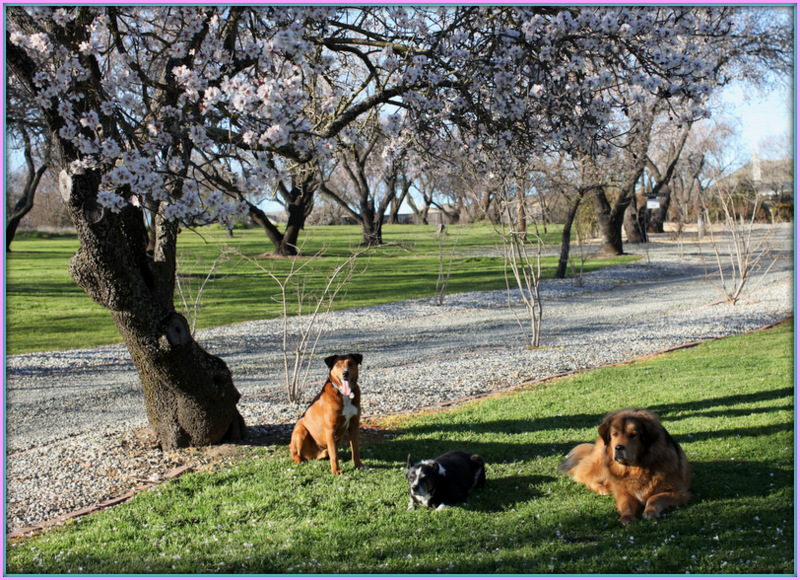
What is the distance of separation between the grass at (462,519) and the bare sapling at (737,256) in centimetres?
814

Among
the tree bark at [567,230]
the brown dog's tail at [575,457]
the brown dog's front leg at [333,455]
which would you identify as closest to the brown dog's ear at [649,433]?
the brown dog's tail at [575,457]

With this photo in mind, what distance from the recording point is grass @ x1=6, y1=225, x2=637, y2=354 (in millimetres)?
13180

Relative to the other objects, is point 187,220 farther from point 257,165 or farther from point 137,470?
point 137,470

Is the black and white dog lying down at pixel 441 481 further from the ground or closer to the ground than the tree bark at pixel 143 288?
closer to the ground

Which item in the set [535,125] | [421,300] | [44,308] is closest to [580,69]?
[535,125]

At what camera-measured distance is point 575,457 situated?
4949 millimetres

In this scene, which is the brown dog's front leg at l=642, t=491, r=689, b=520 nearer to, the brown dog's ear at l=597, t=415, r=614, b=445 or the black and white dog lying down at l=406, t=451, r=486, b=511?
the brown dog's ear at l=597, t=415, r=614, b=445

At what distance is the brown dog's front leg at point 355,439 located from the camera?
5.23 m

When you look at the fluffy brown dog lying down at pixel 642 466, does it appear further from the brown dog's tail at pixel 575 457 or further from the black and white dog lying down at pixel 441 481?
the black and white dog lying down at pixel 441 481

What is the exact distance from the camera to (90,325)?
48.6ft

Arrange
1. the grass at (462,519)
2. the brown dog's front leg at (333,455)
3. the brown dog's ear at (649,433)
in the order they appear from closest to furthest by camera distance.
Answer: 1. the grass at (462,519)
2. the brown dog's ear at (649,433)
3. the brown dog's front leg at (333,455)

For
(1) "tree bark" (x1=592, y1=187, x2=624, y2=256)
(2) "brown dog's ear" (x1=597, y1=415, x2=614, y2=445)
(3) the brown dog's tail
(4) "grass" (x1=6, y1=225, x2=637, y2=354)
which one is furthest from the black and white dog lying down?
(1) "tree bark" (x1=592, y1=187, x2=624, y2=256)

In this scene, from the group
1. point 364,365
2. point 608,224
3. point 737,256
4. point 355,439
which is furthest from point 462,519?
point 608,224

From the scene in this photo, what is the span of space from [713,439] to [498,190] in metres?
7.58
